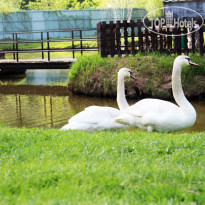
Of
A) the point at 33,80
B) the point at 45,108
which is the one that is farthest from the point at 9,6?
the point at 45,108

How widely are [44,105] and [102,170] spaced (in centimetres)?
882

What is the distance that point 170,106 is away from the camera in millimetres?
6613

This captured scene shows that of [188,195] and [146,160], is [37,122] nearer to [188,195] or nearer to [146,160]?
[146,160]

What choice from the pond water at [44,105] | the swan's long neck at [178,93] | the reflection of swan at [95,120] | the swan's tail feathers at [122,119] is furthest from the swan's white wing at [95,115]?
the pond water at [44,105]

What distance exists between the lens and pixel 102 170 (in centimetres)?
380

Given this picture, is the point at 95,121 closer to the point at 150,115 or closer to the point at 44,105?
the point at 150,115

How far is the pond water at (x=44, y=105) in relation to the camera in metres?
9.70

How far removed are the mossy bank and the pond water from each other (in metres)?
0.40

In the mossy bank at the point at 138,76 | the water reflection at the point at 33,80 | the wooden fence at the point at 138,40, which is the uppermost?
the wooden fence at the point at 138,40

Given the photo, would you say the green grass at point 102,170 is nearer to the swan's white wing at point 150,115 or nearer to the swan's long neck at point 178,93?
the swan's white wing at point 150,115

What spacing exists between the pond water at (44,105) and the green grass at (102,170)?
Answer: 11.7ft

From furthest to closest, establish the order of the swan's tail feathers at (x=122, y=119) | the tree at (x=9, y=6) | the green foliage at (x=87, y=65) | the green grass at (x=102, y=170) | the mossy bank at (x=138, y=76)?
the tree at (x=9, y=6)
the green foliage at (x=87, y=65)
the mossy bank at (x=138, y=76)
the swan's tail feathers at (x=122, y=119)
the green grass at (x=102, y=170)

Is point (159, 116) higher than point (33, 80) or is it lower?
higher

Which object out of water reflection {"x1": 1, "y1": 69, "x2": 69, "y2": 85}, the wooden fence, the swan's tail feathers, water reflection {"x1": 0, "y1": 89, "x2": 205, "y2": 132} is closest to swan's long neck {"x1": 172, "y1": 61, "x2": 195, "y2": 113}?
the swan's tail feathers
